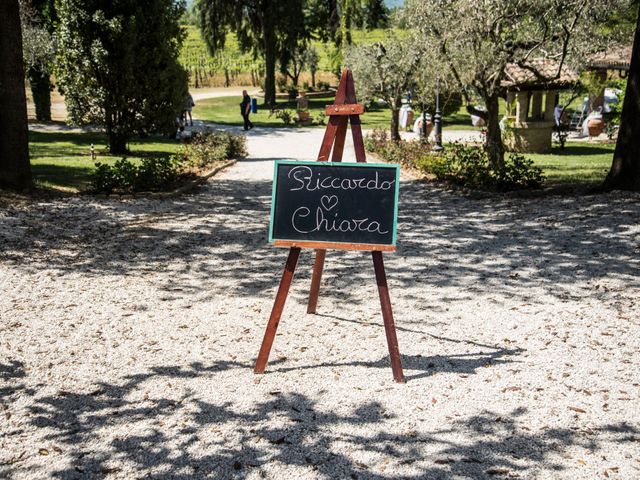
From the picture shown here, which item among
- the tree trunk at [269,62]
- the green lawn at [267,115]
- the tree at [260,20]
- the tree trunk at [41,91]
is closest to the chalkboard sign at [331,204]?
the tree trunk at [41,91]

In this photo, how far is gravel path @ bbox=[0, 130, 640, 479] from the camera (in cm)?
387

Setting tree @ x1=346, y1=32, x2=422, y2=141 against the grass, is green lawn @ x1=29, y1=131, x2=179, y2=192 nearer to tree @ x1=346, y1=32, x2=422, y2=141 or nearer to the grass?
the grass

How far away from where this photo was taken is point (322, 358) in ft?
17.6

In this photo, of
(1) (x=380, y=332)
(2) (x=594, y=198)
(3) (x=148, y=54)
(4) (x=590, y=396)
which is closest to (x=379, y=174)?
(1) (x=380, y=332)

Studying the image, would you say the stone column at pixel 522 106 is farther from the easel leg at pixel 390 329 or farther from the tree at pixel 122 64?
the easel leg at pixel 390 329

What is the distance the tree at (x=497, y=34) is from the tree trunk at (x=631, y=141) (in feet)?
5.13

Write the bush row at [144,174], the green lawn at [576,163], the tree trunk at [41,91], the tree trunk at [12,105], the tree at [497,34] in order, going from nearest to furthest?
1. the tree trunk at [12,105]
2. the tree at [497,34]
3. the bush row at [144,174]
4. the green lawn at [576,163]
5. the tree trunk at [41,91]

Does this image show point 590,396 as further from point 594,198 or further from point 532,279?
point 594,198

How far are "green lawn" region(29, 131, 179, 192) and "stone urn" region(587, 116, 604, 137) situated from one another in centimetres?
1779

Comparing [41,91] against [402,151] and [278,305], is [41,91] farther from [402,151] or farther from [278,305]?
[278,305]

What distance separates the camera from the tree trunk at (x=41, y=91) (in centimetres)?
2909

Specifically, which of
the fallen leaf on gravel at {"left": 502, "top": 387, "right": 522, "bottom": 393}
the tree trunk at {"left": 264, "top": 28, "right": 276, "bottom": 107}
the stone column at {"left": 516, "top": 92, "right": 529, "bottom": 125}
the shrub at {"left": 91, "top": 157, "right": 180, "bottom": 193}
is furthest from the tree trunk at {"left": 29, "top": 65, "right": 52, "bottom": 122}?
the fallen leaf on gravel at {"left": 502, "top": 387, "right": 522, "bottom": 393}

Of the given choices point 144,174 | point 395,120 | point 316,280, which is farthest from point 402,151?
point 316,280

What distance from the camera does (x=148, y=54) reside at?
56.8 ft
